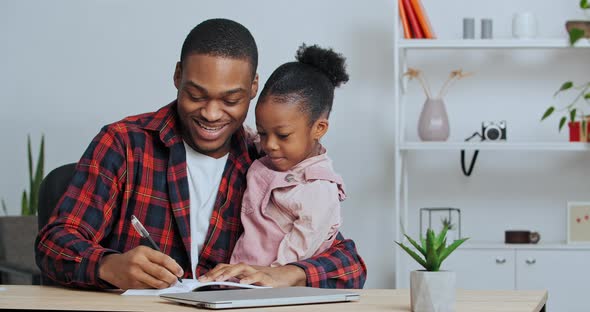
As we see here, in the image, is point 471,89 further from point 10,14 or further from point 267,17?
point 10,14

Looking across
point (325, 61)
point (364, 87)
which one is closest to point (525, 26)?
point (364, 87)

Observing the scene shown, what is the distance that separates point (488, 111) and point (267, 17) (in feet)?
3.29

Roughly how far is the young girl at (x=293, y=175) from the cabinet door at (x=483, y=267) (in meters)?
1.59

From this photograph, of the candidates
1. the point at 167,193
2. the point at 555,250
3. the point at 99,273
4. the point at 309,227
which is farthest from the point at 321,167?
the point at 555,250

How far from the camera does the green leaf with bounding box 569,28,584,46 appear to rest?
3412 mm

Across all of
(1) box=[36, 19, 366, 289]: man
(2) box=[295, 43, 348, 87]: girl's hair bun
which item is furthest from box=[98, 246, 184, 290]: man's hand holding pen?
(2) box=[295, 43, 348, 87]: girl's hair bun

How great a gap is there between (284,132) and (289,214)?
206 mm

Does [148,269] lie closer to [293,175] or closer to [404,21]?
[293,175]

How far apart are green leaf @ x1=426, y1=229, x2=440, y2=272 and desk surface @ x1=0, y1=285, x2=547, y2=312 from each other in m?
0.07

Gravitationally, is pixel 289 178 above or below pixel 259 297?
above

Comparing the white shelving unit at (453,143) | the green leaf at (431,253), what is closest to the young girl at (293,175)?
the green leaf at (431,253)

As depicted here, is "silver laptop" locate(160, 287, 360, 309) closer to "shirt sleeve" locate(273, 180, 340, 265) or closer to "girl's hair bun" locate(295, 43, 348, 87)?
"shirt sleeve" locate(273, 180, 340, 265)

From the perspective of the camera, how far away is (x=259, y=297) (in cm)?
129

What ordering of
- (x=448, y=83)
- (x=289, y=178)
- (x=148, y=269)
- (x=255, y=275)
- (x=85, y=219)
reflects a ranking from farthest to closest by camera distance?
1. (x=448, y=83)
2. (x=289, y=178)
3. (x=85, y=219)
4. (x=255, y=275)
5. (x=148, y=269)
